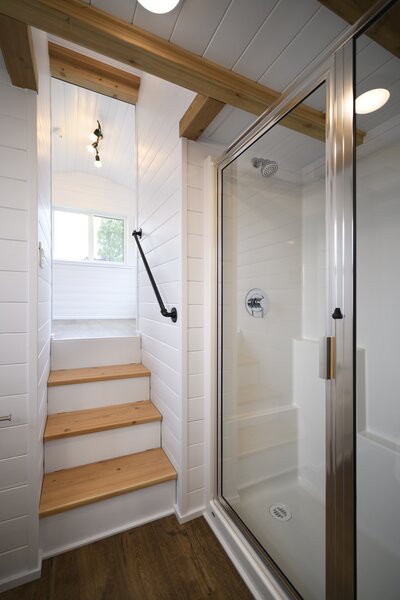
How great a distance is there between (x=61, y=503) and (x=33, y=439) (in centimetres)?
41

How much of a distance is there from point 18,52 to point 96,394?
1.85m

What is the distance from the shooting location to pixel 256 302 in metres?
1.60

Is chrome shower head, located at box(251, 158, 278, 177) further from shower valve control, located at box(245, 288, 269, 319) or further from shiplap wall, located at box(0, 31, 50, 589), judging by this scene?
shiplap wall, located at box(0, 31, 50, 589)

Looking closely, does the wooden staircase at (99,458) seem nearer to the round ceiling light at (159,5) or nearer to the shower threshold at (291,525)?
the shower threshold at (291,525)

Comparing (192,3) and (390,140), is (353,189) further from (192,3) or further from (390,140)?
(192,3)

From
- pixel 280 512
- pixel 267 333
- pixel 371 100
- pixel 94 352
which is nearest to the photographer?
pixel 371 100

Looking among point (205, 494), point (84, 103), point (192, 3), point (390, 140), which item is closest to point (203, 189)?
point (192, 3)

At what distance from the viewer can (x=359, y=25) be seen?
2.52ft

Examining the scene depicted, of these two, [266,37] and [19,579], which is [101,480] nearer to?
[19,579]

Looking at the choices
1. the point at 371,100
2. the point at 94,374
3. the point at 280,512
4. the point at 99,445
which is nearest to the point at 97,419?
the point at 99,445

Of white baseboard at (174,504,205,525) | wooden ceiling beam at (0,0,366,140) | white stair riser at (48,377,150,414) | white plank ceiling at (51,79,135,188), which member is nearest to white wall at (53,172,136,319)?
white plank ceiling at (51,79,135,188)

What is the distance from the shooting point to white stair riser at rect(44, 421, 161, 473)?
1.56 metres

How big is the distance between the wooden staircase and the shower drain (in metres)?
0.56

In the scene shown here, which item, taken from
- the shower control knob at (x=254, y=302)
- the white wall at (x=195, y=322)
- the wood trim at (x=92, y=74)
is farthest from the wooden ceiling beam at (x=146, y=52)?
the wood trim at (x=92, y=74)
